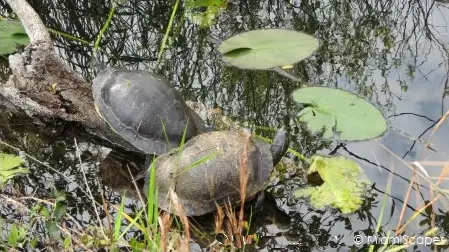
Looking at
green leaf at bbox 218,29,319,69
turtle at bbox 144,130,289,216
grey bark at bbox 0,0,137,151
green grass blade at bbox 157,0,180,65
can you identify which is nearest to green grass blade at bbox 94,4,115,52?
green grass blade at bbox 157,0,180,65

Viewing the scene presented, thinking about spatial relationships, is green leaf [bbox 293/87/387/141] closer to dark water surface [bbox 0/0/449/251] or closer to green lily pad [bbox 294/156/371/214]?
dark water surface [bbox 0/0/449/251]

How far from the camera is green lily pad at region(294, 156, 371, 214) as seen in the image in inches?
120

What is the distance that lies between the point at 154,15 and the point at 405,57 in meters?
1.96

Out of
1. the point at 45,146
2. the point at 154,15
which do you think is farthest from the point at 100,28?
the point at 45,146

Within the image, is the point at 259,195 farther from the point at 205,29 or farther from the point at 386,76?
the point at 205,29

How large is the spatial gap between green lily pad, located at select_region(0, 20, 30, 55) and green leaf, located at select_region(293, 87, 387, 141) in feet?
6.44

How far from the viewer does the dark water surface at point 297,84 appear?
3031 millimetres

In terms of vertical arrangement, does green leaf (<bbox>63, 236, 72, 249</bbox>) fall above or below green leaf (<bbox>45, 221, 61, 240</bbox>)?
above

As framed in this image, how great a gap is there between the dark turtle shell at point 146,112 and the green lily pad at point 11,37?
112 centimetres

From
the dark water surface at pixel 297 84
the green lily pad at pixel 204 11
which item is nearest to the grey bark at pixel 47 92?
the dark water surface at pixel 297 84

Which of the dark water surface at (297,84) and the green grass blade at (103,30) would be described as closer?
the dark water surface at (297,84)

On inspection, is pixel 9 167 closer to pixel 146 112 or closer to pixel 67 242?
pixel 146 112

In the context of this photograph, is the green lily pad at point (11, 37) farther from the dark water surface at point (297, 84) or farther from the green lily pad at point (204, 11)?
the green lily pad at point (204, 11)

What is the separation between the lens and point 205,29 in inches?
188
